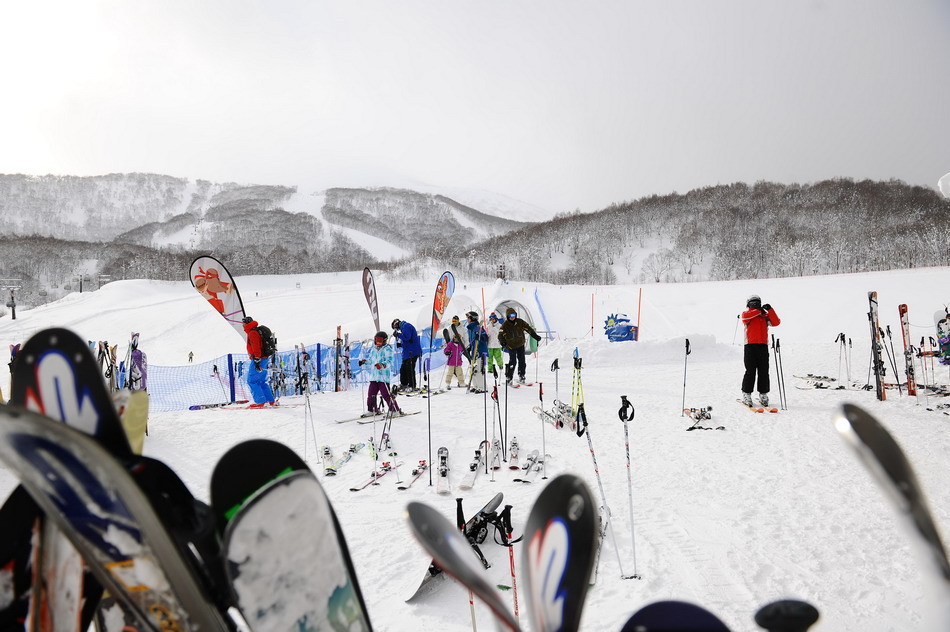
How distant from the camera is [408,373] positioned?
36.9 ft

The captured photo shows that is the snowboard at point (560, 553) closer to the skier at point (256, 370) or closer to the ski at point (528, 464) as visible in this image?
the ski at point (528, 464)

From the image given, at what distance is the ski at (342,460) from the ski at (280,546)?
469cm

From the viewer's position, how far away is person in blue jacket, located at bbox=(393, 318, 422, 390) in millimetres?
10719

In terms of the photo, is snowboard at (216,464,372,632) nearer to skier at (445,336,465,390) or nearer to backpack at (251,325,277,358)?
backpack at (251,325,277,358)

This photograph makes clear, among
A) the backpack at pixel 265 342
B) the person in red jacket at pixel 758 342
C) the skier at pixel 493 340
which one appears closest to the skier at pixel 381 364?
the backpack at pixel 265 342

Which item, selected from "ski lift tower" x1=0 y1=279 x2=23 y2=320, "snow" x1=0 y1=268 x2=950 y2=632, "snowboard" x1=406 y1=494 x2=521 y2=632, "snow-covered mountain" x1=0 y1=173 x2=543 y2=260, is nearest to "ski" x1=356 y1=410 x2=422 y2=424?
"snow" x1=0 y1=268 x2=950 y2=632

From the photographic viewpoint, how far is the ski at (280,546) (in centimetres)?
96

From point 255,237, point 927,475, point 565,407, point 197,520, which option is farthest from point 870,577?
point 255,237

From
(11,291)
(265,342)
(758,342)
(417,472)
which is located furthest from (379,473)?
(11,291)

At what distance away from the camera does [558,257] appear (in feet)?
287

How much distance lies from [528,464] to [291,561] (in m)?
4.58

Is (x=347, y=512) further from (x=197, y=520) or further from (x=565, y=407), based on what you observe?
(x=565, y=407)

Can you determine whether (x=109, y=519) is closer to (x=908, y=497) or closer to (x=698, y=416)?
(x=908, y=497)

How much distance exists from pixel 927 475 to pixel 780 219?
308ft
